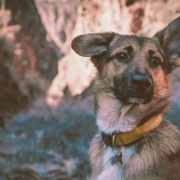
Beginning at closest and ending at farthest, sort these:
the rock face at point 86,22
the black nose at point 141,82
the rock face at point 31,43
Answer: the black nose at point 141,82, the rock face at point 86,22, the rock face at point 31,43

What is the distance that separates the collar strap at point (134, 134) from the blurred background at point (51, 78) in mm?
1238

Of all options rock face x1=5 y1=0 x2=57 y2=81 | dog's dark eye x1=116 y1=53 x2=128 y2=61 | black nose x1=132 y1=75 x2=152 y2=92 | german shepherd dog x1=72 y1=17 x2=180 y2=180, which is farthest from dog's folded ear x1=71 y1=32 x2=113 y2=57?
rock face x1=5 y1=0 x2=57 y2=81

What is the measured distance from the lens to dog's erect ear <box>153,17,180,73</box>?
206 centimetres

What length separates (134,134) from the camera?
1808mm

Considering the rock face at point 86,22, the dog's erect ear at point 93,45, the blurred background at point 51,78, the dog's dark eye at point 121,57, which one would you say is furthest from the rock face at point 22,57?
the dog's dark eye at point 121,57

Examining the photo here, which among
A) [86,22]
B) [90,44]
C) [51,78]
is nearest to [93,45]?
[90,44]

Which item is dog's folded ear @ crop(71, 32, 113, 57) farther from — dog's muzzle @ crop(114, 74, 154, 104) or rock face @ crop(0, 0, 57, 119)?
rock face @ crop(0, 0, 57, 119)

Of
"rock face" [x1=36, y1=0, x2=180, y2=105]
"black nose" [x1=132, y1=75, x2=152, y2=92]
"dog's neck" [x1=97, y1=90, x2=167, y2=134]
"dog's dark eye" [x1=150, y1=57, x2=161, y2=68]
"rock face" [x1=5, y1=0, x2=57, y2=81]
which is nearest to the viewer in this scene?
"black nose" [x1=132, y1=75, x2=152, y2=92]

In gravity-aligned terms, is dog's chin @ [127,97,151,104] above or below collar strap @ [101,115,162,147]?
above

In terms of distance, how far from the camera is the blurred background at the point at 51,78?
3.03 meters

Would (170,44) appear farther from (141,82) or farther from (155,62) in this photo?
(141,82)

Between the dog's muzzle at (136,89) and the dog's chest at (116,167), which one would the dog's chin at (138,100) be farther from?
the dog's chest at (116,167)

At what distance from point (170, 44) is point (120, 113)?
2.12 ft

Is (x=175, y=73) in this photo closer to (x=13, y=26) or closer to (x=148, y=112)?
(x=148, y=112)
